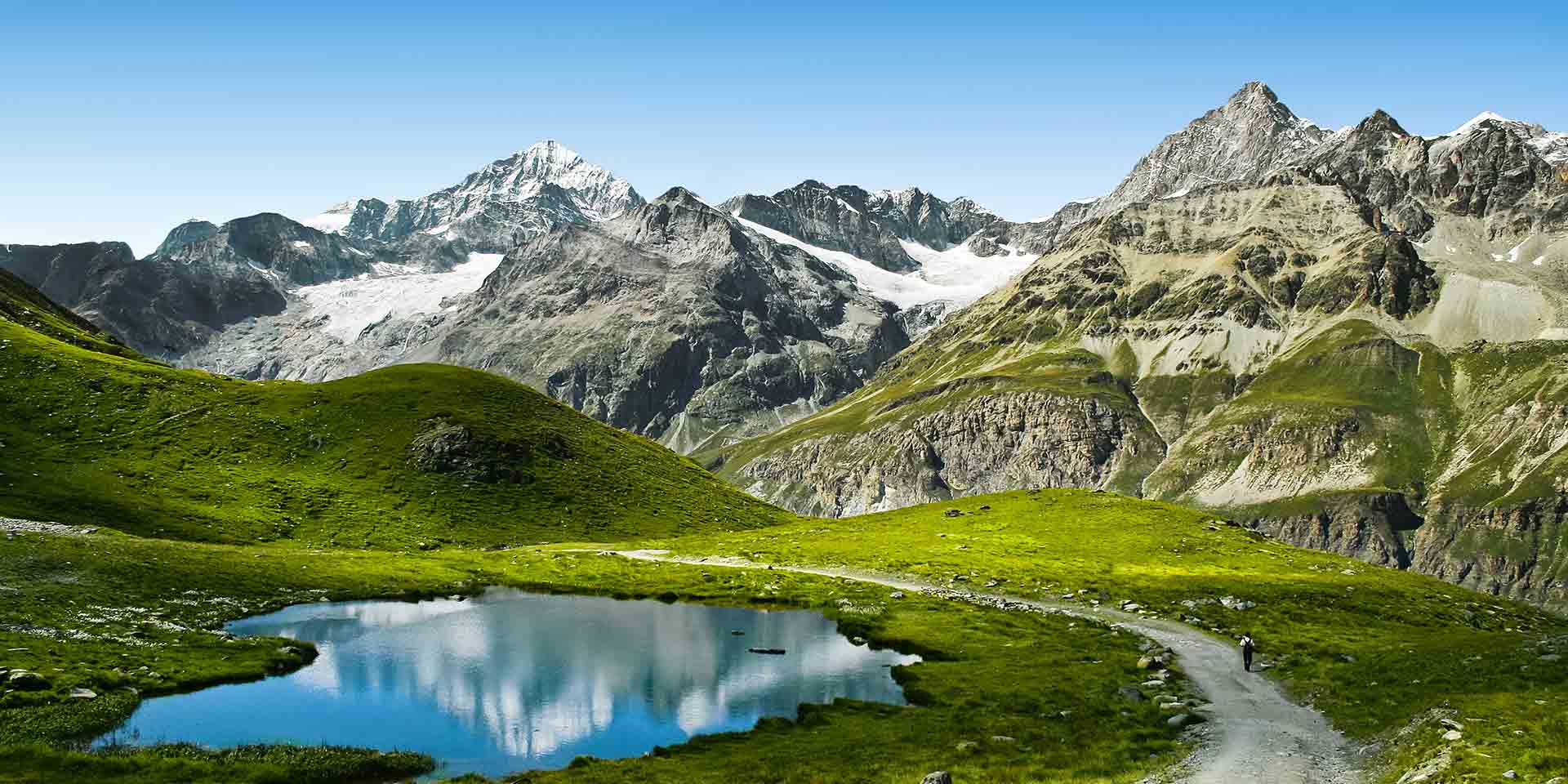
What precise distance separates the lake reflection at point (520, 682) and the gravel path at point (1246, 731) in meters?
15.3

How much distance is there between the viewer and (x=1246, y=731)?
4134 cm

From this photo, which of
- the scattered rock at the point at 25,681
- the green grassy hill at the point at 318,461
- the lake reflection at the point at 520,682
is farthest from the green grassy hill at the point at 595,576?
the lake reflection at the point at 520,682

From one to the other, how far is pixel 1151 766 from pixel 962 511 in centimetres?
10713

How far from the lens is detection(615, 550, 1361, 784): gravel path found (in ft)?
115

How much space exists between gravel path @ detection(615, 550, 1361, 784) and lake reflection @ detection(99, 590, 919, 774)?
15321mm

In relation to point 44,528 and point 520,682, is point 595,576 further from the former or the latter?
point 44,528

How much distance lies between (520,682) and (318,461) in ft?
290

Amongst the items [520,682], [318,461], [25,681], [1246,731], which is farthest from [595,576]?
[1246,731]

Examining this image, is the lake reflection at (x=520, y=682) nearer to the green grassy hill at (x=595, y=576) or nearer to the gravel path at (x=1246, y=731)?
the green grassy hill at (x=595, y=576)

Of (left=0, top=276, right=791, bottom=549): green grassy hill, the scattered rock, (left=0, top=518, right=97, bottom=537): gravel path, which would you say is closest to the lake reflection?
the scattered rock

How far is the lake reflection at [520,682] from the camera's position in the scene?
Result: 141ft

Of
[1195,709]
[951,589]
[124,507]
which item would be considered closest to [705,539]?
[951,589]

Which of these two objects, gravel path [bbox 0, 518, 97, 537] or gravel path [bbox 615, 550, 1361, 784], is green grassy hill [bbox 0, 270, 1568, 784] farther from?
gravel path [bbox 0, 518, 97, 537]

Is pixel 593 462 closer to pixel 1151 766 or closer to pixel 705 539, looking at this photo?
pixel 705 539
